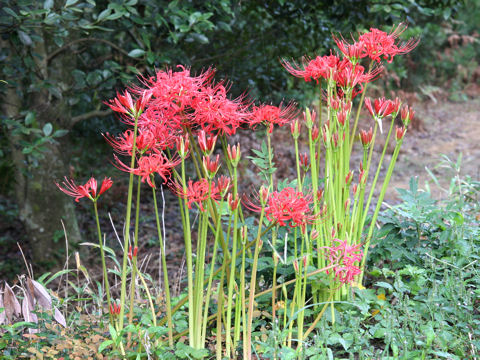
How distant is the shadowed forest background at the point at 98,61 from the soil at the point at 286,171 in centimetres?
5

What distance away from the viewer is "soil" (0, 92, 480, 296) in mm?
5105

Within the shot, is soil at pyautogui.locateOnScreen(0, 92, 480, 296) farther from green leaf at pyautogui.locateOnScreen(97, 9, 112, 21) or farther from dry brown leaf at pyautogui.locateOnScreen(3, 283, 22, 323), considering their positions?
green leaf at pyautogui.locateOnScreen(97, 9, 112, 21)

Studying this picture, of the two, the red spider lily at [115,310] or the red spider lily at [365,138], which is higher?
the red spider lily at [365,138]

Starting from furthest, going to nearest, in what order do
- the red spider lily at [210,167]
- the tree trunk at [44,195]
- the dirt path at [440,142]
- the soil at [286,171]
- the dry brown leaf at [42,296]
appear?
the dirt path at [440,142] → the soil at [286,171] → the tree trunk at [44,195] → the dry brown leaf at [42,296] → the red spider lily at [210,167]

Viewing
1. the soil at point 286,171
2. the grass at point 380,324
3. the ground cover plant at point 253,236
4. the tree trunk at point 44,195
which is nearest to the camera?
the ground cover plant at point 253,236

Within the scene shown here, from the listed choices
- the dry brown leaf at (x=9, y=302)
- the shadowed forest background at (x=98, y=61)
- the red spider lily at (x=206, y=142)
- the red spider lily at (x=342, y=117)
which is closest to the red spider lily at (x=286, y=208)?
the red spider lily at (x=206, y=142)

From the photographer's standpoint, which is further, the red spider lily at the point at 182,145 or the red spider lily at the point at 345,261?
the red spider lily at the point at 345,261

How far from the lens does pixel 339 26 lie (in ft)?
14.6

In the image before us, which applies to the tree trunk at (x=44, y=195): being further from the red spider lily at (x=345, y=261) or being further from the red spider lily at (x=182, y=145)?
the red spider lily at (x=345, y=261)

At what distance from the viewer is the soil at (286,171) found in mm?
5105

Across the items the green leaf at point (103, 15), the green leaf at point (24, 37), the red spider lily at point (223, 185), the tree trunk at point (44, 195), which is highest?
the green leaf at point (103, 15)

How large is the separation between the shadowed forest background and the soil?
5 centimetres

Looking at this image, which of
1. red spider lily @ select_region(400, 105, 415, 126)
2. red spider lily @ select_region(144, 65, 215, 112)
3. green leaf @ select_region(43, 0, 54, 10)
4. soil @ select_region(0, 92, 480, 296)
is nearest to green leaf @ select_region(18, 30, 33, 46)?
green leaf @ select_region(43, 0, 54, 10)

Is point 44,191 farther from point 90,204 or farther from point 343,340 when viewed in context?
point 343,340
